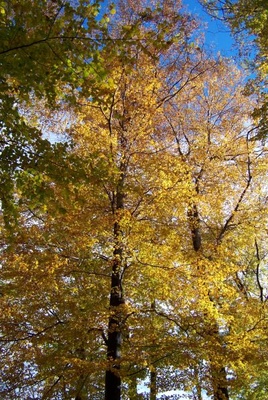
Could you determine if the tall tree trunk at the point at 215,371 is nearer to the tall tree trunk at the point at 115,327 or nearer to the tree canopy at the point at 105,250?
the tree canopy at the point at 105,250

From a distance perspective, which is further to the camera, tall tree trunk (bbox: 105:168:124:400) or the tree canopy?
tall tree trunk (bbox: 105:168:124:400)

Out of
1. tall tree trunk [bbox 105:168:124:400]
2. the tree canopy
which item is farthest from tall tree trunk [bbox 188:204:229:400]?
tall tree trunk [bbox 105:168:124:400]

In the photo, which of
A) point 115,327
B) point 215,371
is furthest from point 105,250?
point 215,371

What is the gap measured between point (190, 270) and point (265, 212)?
11.4ft

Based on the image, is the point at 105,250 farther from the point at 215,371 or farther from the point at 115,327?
the point at 215,371

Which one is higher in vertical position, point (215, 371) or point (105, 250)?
point (105, 250)

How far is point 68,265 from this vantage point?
19.6 feet

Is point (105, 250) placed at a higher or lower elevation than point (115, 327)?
higher

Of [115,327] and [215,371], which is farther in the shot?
[215,371]

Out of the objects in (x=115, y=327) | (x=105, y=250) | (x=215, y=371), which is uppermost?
(x=105, y=250)

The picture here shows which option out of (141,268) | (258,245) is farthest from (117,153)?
(258,245)

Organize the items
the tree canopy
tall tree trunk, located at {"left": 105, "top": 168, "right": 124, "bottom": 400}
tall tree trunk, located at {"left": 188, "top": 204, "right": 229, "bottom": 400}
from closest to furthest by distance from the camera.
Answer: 1. the tree canopy
2. tall tree trunk, located at {"left": 105, "top": 168, "right": 124, "bottom": 400}
3. tall tree trunk, located at {"left": 188, "top": 204, "right": 229, "bottom": 400}

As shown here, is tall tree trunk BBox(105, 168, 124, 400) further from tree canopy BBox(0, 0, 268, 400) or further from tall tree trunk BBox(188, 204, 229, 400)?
tall tree trunk BBox(188, 204, 229, 400)

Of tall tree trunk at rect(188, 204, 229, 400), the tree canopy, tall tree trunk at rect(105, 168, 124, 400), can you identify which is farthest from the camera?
tall tree trunk at rect(188, 204, 229, 400)
